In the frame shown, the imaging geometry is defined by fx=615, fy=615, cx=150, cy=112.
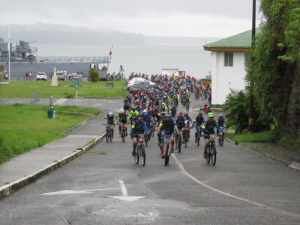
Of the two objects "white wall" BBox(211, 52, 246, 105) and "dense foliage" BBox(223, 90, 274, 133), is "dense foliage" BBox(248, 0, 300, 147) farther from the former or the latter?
"white wall" BBox(211, 52, 246, 105)

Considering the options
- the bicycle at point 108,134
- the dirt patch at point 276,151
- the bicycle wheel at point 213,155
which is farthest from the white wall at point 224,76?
the bicycle wheel at point 213,155

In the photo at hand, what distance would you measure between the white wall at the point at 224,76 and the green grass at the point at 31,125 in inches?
557

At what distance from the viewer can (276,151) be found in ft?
88.3

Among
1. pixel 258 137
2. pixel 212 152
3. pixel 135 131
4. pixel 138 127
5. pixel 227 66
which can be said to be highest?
pixel 227 66

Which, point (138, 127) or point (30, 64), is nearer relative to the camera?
point (138, 127)

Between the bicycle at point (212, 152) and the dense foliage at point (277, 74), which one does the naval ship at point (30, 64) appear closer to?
the dense foliage at point (277, 74)

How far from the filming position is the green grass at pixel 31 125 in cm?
2540

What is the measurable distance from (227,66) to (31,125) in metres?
27.0

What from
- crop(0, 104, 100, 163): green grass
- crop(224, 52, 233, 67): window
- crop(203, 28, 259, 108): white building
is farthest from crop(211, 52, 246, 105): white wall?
crop(0, 104, 100, 163): green grass

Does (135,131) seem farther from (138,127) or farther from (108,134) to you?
(108,134)

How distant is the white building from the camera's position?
6184 cm

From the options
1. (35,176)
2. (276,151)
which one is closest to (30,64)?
(276,151)

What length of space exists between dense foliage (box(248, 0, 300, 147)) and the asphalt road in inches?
95.6

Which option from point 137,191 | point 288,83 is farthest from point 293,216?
point 288,83
